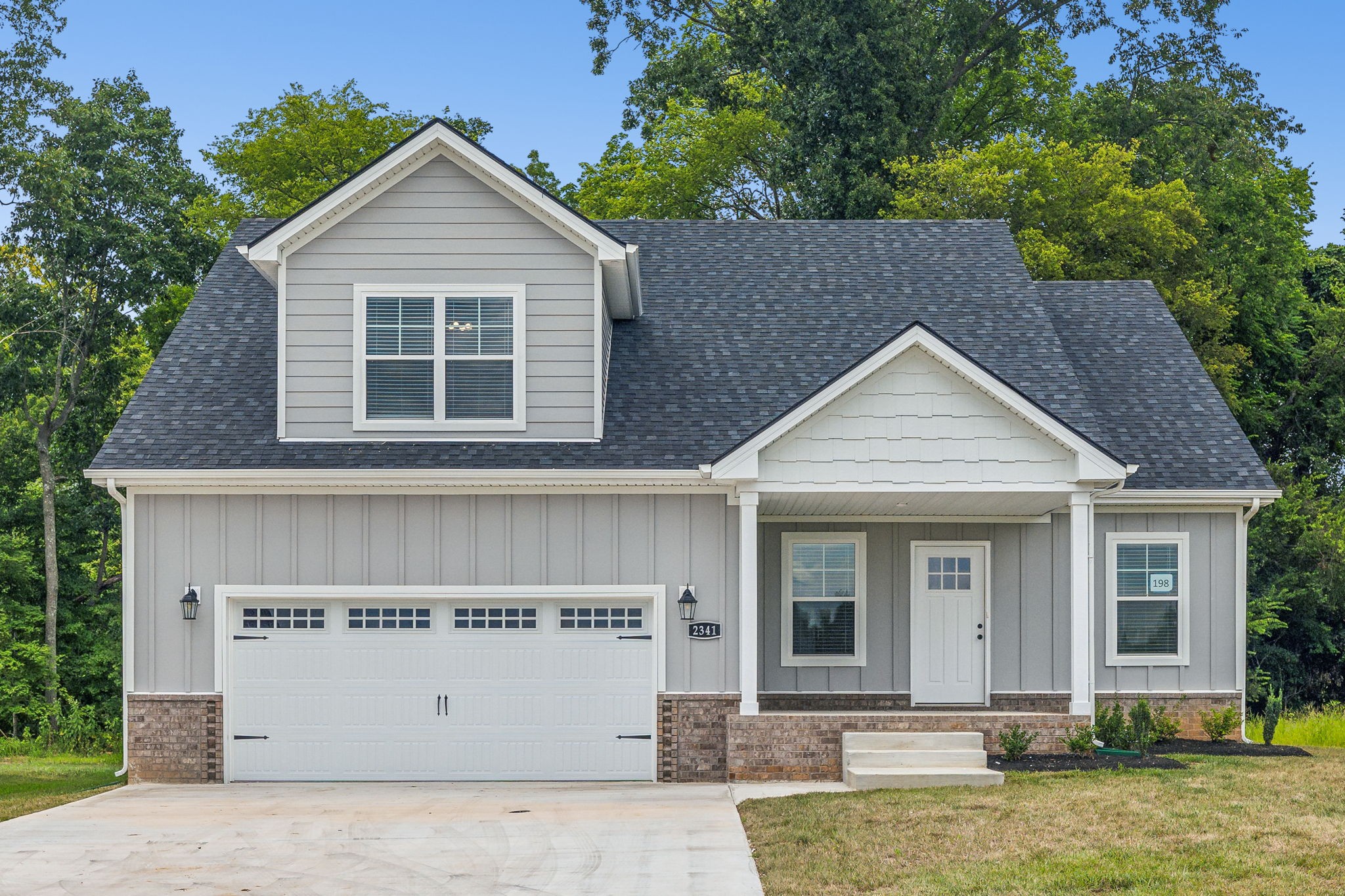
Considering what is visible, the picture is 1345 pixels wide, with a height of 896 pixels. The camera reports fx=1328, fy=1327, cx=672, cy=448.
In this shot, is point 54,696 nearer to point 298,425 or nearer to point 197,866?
point 298,425

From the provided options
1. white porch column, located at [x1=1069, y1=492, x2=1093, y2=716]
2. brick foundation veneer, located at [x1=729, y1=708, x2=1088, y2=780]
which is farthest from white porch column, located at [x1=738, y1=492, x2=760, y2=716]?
white porch column, located at [x1=1069, y1=492, x2=1093, y2=716]

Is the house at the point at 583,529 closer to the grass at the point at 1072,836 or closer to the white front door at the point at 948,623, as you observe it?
the white front door at the point at 948,623

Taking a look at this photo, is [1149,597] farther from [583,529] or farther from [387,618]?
[387,618]

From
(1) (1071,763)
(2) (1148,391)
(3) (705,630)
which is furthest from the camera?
(2) (1148,391)

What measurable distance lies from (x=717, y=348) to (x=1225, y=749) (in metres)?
7.26

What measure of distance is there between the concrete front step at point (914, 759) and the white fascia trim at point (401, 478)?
3.07m

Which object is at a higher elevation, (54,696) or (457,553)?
(457,553)

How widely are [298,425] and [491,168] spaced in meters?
3.48

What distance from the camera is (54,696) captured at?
83.9 ft

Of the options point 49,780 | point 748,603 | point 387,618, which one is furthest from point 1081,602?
point 49,780

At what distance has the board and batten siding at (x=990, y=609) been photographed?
15.4 metres

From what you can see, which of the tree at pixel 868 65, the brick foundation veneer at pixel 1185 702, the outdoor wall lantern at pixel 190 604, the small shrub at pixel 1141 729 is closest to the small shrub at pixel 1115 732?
the small shrub at pixel 1141 729

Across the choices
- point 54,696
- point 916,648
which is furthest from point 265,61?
point 916,648

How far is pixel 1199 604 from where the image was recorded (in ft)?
52.2
